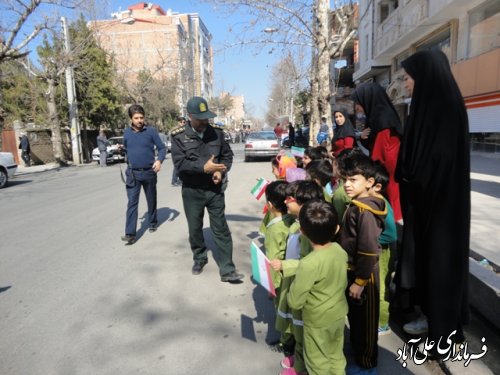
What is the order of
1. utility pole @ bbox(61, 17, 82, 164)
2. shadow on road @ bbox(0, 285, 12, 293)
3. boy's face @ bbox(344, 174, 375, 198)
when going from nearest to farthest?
boy's face @ bbox(344, 174, 375, 198), shadow on road @ bbox(0, 285, 12, 293), utility pole @ bbox(61, 17, 82, 164)

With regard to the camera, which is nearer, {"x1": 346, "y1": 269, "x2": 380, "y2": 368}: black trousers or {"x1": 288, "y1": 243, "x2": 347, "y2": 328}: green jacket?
{"x1": 288, "y1": 243, "x2": 347, "y2": 328}: green jacket

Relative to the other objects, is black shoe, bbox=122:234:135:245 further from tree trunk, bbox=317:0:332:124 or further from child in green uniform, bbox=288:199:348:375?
tree trunk, bbox=317:0:332:124

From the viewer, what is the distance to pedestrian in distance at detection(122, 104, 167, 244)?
5.58 meters

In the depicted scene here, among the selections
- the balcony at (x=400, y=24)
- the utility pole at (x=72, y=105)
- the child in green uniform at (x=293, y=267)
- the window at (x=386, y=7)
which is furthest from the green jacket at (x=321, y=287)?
the window at (x=386, y=7)

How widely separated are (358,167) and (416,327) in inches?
52.6

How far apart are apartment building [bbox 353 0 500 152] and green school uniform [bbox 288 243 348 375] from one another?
10.4 metres

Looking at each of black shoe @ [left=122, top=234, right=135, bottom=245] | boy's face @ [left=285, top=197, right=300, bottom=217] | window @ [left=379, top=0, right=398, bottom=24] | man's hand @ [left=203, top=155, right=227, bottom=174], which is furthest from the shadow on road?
window @ [left=379, top=0, right=398, bottom=24]

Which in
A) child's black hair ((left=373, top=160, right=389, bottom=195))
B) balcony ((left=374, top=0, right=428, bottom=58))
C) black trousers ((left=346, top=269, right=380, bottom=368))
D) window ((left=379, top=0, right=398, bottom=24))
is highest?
window ((left=379, top=0, right=398, bottom=24))

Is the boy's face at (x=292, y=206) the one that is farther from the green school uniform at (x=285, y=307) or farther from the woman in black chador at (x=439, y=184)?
the woman in black chador at (x=439, y=184)

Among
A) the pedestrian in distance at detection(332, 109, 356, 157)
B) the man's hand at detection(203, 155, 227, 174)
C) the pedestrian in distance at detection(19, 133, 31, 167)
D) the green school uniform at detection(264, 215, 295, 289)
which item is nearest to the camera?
the green school uniform at detection(264, 215, 295, 289)

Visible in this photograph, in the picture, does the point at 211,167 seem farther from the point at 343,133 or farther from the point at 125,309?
the point at 343,133

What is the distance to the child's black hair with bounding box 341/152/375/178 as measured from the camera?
2.80 m

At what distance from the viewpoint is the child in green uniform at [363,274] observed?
2.37m

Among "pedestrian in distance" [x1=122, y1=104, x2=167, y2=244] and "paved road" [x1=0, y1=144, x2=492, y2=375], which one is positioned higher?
Result: "pedestrian in distance" [x1=122, y1=104, x2=167, y2=244]
